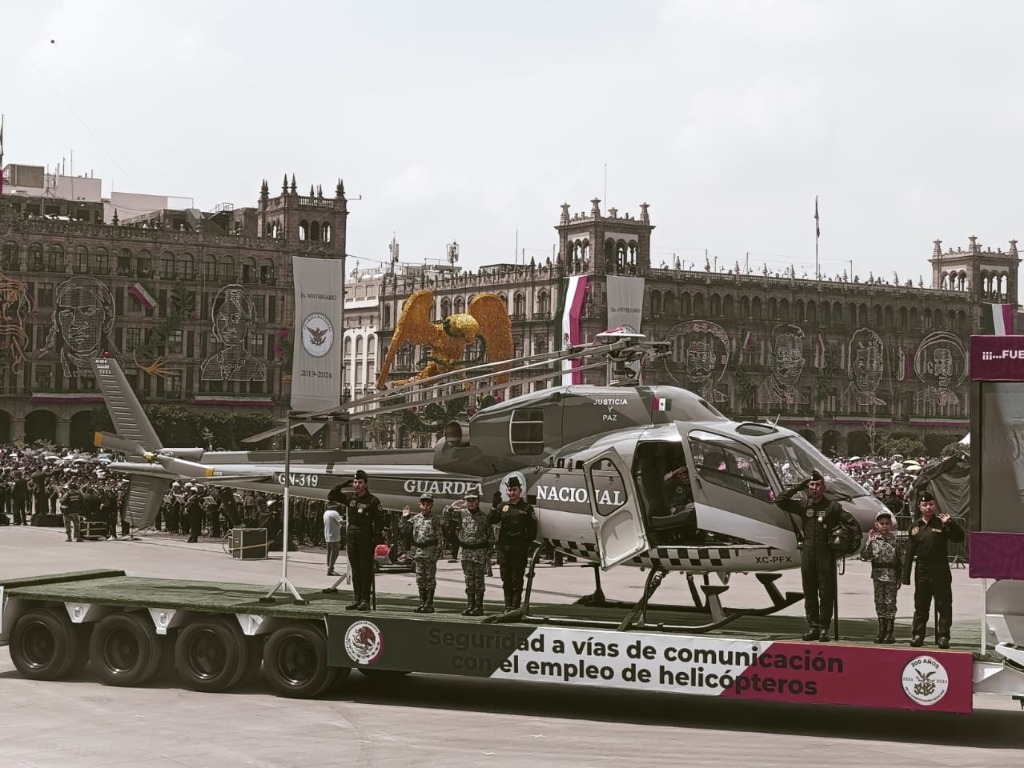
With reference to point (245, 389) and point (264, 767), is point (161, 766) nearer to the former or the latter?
point (264, 767)

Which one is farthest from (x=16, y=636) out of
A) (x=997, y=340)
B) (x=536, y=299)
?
(x=536, y=299)

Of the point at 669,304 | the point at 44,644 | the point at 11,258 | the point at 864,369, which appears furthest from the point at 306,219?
the point at 44,644

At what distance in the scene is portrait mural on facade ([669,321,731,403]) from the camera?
407 feet

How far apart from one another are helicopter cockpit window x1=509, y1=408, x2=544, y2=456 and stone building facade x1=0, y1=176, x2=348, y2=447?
286 feet

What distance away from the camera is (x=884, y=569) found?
15609 mm

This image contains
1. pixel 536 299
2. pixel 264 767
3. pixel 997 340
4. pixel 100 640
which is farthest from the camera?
pixel 536 299

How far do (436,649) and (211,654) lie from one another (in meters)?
3.01

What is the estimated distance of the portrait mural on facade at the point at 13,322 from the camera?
98562 mm

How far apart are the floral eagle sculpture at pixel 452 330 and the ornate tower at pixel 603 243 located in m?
33.9

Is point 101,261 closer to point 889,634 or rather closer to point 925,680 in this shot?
point 889,634

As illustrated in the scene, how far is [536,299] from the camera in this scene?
4970 inches

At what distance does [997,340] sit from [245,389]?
321 ft

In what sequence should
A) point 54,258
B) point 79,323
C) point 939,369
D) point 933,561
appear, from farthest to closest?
point 939,369
point 54,258
point 79,323
point 933,561

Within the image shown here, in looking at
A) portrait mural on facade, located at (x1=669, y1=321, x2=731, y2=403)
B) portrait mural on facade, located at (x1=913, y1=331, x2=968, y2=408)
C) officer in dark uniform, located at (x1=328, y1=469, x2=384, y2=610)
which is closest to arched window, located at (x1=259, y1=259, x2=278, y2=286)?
portrait mural on facade, located at (x1=669, y1=321, x2=731, y2=403)
